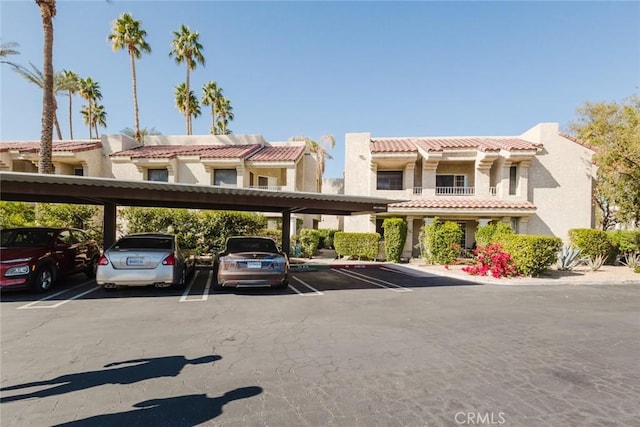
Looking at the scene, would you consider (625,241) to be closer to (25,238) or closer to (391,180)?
(391,180)

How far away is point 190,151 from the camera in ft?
71.3

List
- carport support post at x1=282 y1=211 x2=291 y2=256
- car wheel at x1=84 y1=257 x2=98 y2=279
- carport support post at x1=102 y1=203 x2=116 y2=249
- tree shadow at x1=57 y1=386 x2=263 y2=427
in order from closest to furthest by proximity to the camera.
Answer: tree shadow at x1=57 y1=386 x2=263 y2=427 < car wheel at x1=84 y1=257 x2=98 y2=279 < carport support post at x1=102 y1=203 x2=116 y2=249 < carport support post at x1=282 y1=211 x2=291 y2=256

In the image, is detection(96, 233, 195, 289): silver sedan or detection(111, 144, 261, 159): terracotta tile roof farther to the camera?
detection(111, 144, 261, 159): terracotta tile roof

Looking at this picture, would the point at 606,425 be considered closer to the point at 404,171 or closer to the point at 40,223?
the point at 404,171

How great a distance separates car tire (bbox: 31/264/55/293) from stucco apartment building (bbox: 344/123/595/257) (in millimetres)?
15032

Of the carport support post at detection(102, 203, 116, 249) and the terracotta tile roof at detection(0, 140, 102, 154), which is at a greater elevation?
the terracotta tile roof at detection(0, 140, 102, 154)

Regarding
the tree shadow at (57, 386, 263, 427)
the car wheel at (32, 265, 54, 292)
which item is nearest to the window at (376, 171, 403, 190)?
the car wheel at (32, 265, 54, 292)

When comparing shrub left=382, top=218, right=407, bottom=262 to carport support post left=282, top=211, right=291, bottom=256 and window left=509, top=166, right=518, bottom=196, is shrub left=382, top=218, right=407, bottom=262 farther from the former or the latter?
window left=509, top=166, right=518, bottom=196

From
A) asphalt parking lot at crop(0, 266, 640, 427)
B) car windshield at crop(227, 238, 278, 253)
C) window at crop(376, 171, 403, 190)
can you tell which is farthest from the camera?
window at crop(376, 171, 403, 190)

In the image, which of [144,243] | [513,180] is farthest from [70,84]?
[513,180]

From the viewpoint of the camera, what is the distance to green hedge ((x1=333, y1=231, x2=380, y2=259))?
55.0 feet

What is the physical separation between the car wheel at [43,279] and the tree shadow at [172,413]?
665 centimetres

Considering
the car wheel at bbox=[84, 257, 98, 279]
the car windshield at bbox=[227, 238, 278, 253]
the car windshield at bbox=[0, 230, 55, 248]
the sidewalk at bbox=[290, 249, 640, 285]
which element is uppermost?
the car windshield at bbox=[0, 230, 55, 248]

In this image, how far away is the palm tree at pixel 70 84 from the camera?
25375 millimetres
